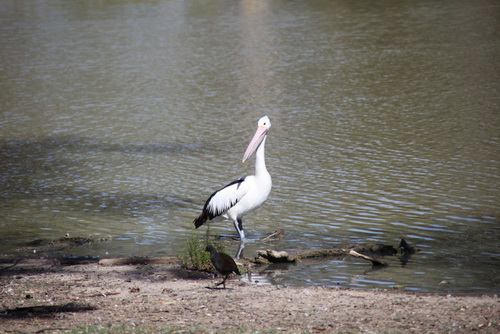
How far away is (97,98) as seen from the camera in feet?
69.3

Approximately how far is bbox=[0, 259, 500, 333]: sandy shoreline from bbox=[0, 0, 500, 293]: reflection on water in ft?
3.01

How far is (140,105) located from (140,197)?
26.9ft

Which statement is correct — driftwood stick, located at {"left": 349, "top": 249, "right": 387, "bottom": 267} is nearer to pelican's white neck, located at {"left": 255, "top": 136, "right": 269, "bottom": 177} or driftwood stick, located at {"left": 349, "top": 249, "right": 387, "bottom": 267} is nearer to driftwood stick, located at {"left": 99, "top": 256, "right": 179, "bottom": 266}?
pelican's white neck, located at {"left": 255, "top": 136, "right": 269, "bottom": 177}

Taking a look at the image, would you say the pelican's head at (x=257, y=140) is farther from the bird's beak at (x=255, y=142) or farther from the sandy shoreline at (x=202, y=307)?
the sandy shoreline at (x=202, y=307)

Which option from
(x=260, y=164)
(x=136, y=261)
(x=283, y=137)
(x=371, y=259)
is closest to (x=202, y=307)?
(x=136, y=261)

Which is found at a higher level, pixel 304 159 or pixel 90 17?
pixel 90 17

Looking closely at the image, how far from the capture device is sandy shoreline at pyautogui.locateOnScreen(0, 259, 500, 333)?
608 centimetres

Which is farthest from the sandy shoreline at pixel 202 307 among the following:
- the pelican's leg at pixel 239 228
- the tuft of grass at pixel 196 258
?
the pelican's leg at pixel 239 228

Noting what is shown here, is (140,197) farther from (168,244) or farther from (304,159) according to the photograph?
(304,159)

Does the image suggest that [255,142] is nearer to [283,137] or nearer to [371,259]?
[371,259]

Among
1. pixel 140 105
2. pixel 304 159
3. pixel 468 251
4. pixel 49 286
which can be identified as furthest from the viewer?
pixel 140 105

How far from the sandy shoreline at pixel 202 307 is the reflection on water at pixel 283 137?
3.01 feet

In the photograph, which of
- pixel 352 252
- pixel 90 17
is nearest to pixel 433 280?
pixel 352 252

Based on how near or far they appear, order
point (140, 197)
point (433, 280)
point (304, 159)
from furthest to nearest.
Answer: point (304, 159) → point (140, 197) → point (433, 280)
